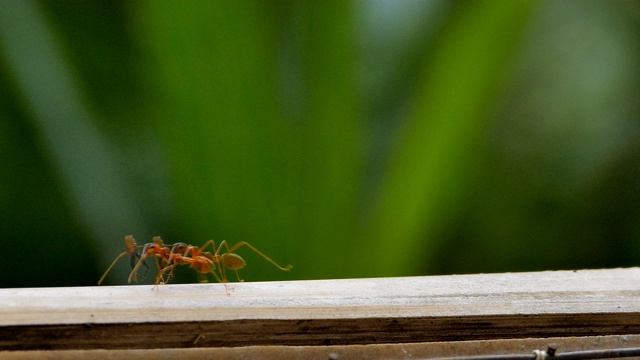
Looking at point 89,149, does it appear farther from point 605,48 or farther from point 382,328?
point 605,48

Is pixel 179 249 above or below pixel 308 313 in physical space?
below

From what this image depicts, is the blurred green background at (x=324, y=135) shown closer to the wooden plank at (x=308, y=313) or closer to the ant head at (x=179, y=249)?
the ant head at (x=179, y=249)

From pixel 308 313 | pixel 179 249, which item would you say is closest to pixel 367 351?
pixel 308 313

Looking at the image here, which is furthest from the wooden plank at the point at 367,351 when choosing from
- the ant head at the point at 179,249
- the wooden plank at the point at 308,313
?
the ant head at the point at 179,249

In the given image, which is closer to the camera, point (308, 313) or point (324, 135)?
point (308, 313)

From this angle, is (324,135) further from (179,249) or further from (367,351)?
(367,351)

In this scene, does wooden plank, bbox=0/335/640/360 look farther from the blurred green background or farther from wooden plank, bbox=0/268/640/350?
the blurred green background

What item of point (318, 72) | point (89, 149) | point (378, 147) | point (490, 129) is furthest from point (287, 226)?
point (490, 129)
